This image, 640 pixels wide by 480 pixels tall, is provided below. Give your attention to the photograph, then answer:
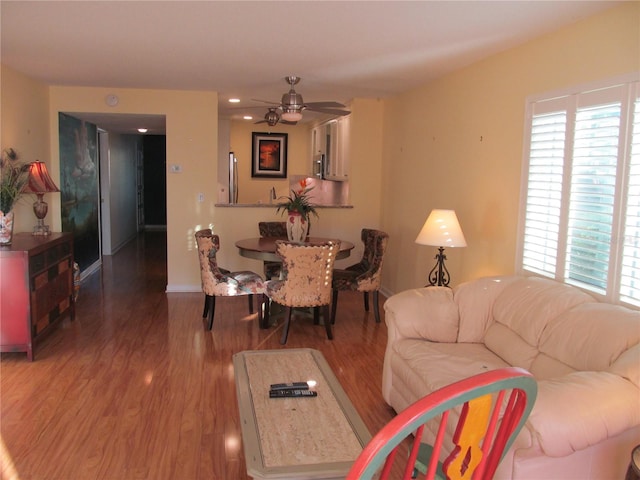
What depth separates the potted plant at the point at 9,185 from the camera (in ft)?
13.6

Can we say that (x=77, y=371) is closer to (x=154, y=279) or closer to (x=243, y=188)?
(x=154, y=279)

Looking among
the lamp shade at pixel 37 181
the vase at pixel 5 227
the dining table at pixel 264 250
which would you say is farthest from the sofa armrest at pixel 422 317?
the lamp shade at pixel 37 181

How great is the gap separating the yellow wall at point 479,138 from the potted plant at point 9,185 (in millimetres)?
3649

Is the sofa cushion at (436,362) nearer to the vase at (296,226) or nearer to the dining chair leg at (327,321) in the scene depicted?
the dining chair leg at (327,321)

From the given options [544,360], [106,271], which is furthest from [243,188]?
[544,360]

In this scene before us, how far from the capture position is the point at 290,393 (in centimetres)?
252

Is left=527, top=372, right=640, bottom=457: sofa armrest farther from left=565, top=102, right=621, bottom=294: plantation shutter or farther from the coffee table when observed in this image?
left=565, top=102, right=621, bottom=294: plantation shutter

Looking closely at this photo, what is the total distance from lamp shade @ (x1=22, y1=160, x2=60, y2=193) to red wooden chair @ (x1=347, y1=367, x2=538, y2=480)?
14.5ft

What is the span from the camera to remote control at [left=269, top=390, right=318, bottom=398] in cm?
250

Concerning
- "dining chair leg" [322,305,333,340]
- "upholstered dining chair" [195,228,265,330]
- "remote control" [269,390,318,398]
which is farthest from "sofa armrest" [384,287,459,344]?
"upholstered dining chair" [195,228,265,330]

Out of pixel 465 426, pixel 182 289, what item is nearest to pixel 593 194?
pixel 465 426

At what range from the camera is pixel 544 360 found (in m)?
2.76

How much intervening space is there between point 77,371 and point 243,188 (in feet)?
20.0

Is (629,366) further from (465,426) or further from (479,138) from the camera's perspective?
(479,138)
